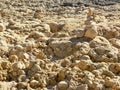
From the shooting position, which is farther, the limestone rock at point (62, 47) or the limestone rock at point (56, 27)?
the limestone rock at point (56, 27)

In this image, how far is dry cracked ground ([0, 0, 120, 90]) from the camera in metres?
3.69

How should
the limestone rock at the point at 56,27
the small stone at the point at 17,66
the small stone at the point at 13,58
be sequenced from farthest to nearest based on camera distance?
the limestone rock at the point at 56,27 → the small stone at the point at 13,58 → the small stone at the point at 17,66

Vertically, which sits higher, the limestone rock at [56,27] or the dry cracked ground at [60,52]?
the limestone rock at [56,27]

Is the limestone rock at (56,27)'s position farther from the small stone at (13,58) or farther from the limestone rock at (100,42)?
the small stone at (13,58)

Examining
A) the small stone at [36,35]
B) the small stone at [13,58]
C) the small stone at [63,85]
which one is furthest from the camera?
the small stone at [36,35]

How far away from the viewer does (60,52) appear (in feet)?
13.6

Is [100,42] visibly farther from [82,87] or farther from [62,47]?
[82,87]

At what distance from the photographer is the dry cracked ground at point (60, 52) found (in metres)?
3.69

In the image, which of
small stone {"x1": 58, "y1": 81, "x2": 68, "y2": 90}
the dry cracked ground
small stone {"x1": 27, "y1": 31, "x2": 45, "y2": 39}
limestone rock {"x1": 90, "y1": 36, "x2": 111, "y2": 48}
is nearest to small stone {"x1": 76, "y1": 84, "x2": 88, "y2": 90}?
the dry cracked ground

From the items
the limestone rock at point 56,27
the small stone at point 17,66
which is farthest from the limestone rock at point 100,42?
the small stone at point 17,66

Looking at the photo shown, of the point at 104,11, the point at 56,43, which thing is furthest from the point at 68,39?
the point at 104,11

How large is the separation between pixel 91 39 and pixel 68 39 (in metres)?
0.25

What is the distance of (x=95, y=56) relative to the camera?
3.94 m

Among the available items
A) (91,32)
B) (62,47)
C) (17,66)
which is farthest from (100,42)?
(17,66)
